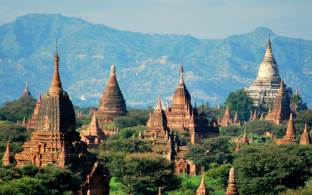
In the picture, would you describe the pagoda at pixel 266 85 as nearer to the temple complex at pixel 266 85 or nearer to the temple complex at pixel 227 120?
the temple complex at pixel 266 85

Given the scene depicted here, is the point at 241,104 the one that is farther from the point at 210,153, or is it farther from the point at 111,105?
the point at 210,153

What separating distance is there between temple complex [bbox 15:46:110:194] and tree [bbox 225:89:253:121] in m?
84.3

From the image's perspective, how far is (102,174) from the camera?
59469 millimetres

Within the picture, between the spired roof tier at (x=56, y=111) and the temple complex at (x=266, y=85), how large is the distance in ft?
291

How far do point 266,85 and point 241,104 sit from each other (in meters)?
12.3

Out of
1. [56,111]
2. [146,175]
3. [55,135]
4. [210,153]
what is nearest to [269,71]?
[210,153]

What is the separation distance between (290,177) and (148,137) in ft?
108

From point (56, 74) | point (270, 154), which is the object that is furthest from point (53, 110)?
point (270, 154)

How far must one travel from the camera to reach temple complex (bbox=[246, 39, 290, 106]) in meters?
161

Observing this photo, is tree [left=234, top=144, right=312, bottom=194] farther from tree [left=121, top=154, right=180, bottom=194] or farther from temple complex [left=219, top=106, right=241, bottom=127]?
temple complex [left=219, top=106, right=241, bottom=127]

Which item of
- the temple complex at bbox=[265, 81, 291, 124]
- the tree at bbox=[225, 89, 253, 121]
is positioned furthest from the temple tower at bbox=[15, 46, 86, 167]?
the tree at bbox=[225, 89, 253, 121]

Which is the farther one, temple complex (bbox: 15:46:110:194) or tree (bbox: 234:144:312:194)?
tree (bbox: 234:144:312:194)

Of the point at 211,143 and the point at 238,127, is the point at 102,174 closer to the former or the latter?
the point at 211,143

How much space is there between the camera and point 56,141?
69125mm
